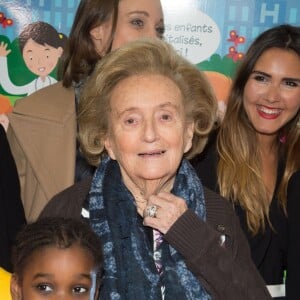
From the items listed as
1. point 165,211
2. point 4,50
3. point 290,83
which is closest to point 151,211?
point 165,211

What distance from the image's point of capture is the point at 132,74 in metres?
2.26

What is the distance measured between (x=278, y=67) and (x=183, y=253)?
4.12 ft

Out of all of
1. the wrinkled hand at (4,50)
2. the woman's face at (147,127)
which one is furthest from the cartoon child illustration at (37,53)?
the woman's face at (147,127)

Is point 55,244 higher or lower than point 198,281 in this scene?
higher

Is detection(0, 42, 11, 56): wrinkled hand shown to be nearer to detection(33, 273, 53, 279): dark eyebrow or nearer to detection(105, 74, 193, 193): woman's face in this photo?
detection(105, 74, 193, 193): woman's face

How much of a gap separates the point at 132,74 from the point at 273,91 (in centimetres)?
99

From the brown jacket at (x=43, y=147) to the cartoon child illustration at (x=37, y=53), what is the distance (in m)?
0.78

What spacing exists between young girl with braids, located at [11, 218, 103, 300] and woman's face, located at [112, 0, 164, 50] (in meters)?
1.25

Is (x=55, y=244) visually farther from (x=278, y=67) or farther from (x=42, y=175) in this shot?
(x=278, y=67)

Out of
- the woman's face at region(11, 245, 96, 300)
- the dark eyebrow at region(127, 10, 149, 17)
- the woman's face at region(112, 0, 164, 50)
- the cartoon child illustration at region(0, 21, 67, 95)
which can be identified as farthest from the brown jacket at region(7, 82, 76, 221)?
the woman's face at region(11, 245, 96, 300)

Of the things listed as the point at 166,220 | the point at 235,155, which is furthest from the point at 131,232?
the point at 235,155

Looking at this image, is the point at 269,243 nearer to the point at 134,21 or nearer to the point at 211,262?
the point at 211,262

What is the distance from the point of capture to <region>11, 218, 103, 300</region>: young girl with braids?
1.91 meters

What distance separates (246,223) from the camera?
2.84m
